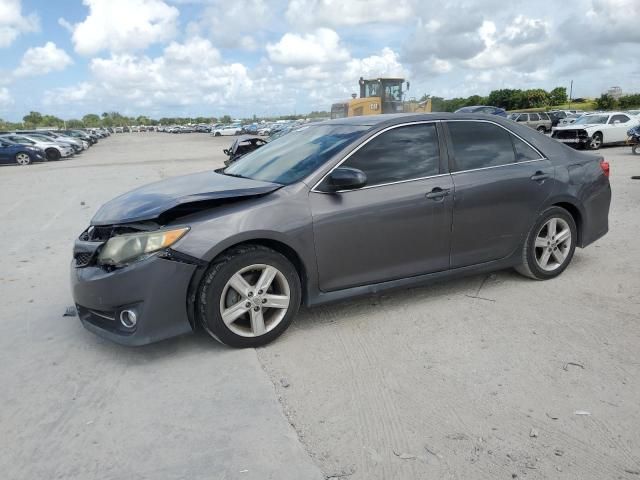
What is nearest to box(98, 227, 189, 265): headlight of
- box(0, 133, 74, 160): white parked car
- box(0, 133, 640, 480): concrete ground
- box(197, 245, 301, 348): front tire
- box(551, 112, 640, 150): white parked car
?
box(197, 245, 301, 348): front tire

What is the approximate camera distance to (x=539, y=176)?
482 centimetres

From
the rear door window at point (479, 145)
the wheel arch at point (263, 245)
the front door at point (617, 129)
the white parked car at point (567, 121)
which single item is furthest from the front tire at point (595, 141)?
the wheel arch at point (263, 245)

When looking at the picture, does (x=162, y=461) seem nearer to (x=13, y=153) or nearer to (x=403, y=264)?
(x=403, y=264)

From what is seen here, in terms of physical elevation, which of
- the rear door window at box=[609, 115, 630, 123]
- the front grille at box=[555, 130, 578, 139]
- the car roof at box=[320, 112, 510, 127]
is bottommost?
the front grille at box=[555, 130, 578, 139]

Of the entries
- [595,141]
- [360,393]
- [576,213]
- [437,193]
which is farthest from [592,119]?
[360,393]

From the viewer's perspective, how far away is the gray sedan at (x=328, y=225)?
3.53 metres

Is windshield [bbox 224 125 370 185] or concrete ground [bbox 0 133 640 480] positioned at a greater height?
windshield [bbox 224 125 370 185]

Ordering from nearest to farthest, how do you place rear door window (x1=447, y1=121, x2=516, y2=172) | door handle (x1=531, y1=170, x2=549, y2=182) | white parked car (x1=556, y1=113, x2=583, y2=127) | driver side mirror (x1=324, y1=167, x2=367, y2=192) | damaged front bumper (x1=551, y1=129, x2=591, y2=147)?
driver side mirror (x1=324, y1=167, x2=367, y2=192) < rear door window (x1=447, y1=121, x2=516, y2=172) < door handle (x1=531, y1=170, x2=549, y2=182) < damaged front bumper (x1=551, y1=129, x2=591, y2=147) < white parked car (x1=556, y1=113, x2=583, y2=127)

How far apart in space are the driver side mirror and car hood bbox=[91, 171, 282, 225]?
386 millimetres

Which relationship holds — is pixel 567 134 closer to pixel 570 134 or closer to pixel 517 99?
pixel 570 134

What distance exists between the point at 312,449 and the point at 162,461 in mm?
722

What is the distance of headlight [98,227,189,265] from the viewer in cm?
348

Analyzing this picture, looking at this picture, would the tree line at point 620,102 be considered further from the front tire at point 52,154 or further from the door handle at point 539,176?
the door handle at point 539,176

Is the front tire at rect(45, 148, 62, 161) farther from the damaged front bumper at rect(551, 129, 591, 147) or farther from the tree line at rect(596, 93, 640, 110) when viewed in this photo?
the tree line at rect(596, 93, 640, 110)
